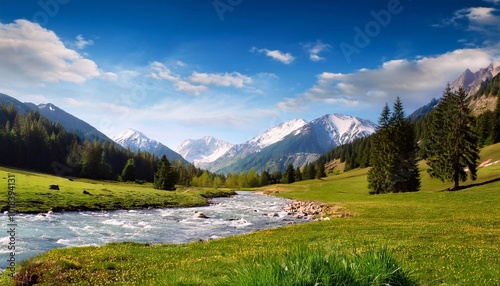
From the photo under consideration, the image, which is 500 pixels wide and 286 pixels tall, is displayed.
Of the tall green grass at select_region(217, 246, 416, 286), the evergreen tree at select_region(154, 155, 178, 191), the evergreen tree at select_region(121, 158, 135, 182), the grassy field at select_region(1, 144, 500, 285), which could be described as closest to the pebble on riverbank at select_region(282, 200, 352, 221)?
the grassy field at select_region(1, 144, 500, 285)

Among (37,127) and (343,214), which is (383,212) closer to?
(343,214)

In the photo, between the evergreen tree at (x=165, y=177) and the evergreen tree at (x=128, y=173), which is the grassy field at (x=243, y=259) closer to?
the evergreen tree at (x=165, y=177)

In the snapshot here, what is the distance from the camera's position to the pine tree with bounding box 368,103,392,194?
78.1 metres

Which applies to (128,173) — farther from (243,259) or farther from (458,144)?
(243,259)

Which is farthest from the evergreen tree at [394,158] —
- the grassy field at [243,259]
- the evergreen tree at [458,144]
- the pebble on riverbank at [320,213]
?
the grassy field at [243,259]

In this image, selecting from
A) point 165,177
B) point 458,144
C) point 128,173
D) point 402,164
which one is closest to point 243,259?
point 458,144

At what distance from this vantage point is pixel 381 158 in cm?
7981

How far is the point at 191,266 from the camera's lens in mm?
15992

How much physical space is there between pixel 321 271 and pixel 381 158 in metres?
79.6

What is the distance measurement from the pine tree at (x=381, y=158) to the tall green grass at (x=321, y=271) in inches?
2937

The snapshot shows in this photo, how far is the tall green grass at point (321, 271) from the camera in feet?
19.9

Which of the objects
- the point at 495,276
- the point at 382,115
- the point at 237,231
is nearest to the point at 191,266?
the point at 495,276

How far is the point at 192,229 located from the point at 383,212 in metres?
26.4

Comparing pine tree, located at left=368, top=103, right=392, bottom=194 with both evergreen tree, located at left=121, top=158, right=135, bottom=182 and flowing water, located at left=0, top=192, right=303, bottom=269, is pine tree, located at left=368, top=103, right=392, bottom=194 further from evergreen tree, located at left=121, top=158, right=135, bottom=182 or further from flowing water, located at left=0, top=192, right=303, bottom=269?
A: evergreen tree, located at left=121, top=158, right=135, bottom=182
